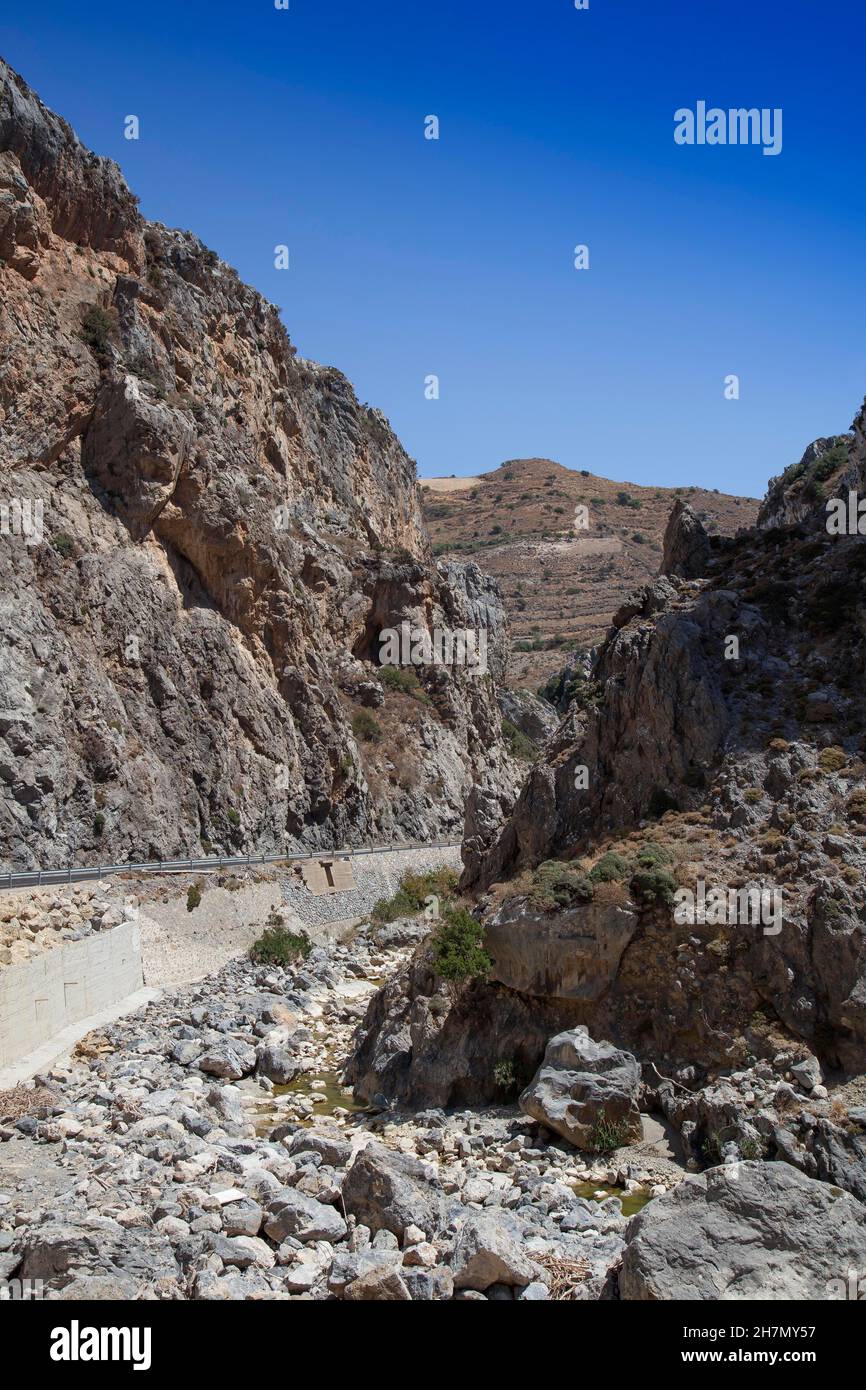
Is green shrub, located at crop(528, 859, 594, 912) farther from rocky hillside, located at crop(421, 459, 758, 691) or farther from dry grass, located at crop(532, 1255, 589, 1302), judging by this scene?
rocky hillside, located at crop(421, 459, 758, 691)

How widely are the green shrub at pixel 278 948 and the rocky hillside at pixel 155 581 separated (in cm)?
713

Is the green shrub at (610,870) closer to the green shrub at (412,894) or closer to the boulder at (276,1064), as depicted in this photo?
the boulder at (276,1064)

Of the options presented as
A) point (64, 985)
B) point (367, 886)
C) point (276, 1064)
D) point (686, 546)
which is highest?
point (686, 546)

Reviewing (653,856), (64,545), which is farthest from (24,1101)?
(64,545)

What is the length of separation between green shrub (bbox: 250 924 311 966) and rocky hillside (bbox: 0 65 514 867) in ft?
23.4

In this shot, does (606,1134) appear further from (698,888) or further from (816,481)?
(816,481)

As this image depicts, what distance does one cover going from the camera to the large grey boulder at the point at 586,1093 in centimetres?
1981

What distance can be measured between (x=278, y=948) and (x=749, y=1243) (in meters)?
31.9

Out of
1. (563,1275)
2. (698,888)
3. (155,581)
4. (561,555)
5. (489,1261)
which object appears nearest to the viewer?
(489,1261)

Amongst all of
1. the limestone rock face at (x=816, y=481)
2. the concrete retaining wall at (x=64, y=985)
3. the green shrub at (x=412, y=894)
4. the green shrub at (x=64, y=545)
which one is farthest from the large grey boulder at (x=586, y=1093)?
the green shrub at (x=64, y=545)

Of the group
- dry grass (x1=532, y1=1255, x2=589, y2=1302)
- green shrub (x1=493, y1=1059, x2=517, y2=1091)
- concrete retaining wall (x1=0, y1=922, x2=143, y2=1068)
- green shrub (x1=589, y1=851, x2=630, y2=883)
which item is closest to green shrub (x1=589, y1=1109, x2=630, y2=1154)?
green shrub (x1=493, y1=1059, x2=517, y2=1091)

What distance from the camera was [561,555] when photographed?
552ft
